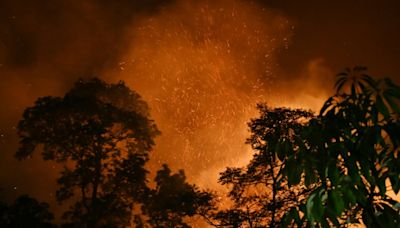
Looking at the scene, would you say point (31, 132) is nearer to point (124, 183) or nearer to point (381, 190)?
point (124, 183)

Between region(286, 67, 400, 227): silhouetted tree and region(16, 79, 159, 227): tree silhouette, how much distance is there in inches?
450

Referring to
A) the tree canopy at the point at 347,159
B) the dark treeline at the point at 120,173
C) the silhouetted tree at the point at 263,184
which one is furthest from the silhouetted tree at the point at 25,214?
the tree canopy at the point at 347,159

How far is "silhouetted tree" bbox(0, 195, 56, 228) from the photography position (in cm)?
1313

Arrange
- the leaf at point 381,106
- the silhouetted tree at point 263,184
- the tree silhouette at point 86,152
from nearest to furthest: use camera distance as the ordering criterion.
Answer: the leaf at point 381,106
the silhouetted tree at point 263,184
the tree silhouette at point 86,152

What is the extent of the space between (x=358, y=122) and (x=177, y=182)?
1288 centimetres

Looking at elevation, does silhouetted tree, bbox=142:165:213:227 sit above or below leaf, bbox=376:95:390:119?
above

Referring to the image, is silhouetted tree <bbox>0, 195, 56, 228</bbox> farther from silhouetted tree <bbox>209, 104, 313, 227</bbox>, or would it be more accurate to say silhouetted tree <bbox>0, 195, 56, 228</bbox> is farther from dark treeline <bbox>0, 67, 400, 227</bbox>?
silhouetted tree <bbox>209, 104, 313, 227</bbox>

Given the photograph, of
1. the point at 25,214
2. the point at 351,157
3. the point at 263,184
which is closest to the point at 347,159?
the point at 351,157

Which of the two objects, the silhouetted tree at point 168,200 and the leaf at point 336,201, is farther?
the silhouetted tree at point 168,200

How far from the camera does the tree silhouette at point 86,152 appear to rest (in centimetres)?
1411

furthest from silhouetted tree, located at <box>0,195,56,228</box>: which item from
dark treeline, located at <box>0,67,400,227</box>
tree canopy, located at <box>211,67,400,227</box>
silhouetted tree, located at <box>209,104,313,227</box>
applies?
tree canopy, located at <box>211,67,400,227</box>

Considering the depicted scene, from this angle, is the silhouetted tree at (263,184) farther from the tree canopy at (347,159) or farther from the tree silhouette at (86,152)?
the tree canopy at (347,159)

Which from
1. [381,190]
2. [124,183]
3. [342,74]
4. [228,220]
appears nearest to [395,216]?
[381,190]

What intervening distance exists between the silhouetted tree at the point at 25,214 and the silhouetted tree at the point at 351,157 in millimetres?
11494
